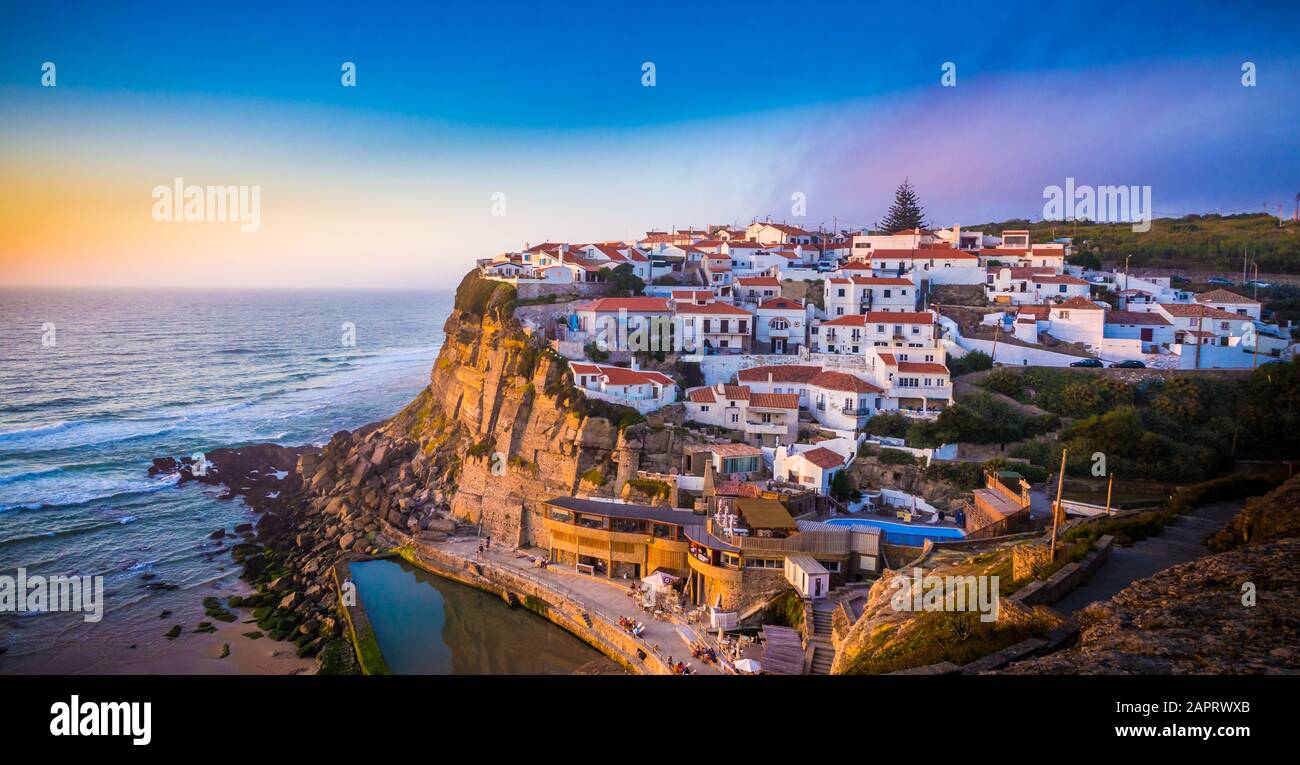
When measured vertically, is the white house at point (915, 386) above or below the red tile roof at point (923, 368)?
below

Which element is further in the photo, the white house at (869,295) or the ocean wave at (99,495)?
the white house at (869,295)

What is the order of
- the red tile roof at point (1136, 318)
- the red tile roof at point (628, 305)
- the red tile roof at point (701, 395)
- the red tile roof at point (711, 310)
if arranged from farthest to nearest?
the red tile roof at point (628, 305) → the red tile roof at point (711, 310) → the red tile roof at point (1136, 318) → the red tile roof at point (701, 395)

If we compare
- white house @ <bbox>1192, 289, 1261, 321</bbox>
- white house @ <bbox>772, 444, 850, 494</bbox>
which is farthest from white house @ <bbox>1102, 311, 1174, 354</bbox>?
white house @ <bbox>772, 444, 850, 494</bbox>

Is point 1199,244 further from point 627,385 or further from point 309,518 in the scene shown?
point 309,518

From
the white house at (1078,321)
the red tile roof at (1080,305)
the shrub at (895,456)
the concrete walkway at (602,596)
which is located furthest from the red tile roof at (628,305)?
the red tile roof at (1080,305)

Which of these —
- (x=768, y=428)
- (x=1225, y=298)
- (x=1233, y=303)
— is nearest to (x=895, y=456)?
(x=768, y=428)

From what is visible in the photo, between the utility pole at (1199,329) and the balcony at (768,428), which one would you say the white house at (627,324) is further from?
the utility pole at (1199,329)

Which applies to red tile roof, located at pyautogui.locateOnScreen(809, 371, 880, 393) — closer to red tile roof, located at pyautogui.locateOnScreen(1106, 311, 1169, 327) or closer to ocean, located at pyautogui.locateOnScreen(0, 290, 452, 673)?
red tile roof, located at pyautogui.locateOnScreen(1106, 311, 1169, 327)
